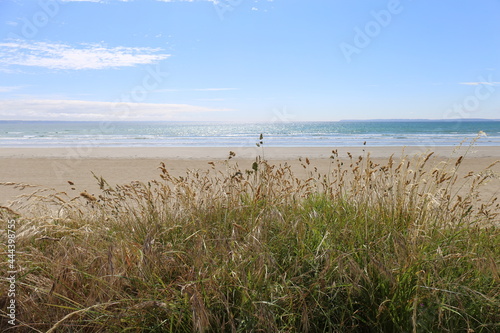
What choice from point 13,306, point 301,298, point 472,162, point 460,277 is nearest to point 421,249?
point 460,277

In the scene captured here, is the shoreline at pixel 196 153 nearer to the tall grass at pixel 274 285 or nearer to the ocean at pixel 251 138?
the ocean at pixel 251 138

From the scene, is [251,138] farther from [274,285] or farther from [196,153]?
[274,285]

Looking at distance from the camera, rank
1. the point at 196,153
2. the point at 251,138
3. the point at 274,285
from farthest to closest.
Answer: the point at 251,138, the point at 196,153, the point at 274,285

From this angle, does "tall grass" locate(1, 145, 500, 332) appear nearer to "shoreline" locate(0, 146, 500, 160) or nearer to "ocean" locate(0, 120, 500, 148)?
"ocean" locate(0, 120, 500, 148)

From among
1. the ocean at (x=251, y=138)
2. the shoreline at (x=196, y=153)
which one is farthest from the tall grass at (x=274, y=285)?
the shoreline at (x=196, y=153)

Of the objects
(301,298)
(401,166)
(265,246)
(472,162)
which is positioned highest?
(401,166)

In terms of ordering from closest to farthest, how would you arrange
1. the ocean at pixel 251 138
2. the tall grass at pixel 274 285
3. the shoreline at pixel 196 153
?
the tall grass at pixel 274 285
the shoreline at pixel 196 153
the ocean at pixel 251 138

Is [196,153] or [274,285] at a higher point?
[274,285]

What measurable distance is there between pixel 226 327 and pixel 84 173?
1243cm

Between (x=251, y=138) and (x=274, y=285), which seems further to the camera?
(x=251, y=138)

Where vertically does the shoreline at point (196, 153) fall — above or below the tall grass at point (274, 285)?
below

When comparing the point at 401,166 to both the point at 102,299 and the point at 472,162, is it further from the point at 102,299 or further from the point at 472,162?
the point at 472,162

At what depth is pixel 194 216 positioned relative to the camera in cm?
386

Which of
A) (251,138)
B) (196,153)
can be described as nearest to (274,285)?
(196,153)
